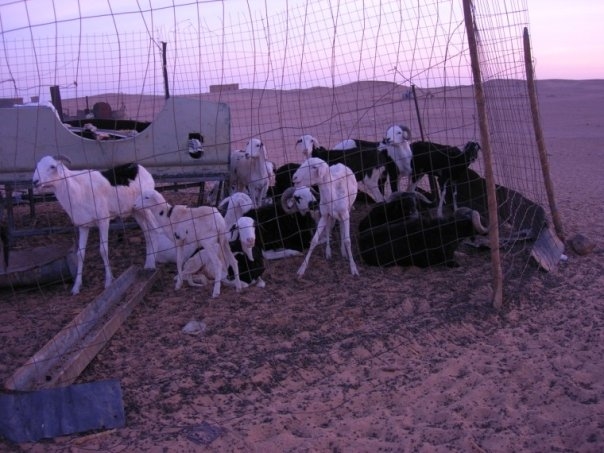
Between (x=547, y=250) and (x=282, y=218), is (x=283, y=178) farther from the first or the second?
(x=547, y=250)

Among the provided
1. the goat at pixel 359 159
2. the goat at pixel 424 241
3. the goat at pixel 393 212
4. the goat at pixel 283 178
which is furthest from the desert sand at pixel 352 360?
the goat at pixel 359 159

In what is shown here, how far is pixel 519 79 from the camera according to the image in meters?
8.50

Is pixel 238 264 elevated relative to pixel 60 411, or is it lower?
elevated

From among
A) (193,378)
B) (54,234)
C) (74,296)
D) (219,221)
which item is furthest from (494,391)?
(54,234)

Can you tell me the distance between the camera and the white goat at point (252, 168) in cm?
1024

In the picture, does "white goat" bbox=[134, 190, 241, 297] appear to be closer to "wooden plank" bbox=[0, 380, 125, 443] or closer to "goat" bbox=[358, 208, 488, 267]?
"goat" bbox=[358, 208, 488, 267]

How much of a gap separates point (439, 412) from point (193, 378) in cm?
173

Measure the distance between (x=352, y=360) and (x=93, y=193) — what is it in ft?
11.9

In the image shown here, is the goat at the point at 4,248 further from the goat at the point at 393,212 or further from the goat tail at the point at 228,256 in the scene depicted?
the goat at the point at 393,212

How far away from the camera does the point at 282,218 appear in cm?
870

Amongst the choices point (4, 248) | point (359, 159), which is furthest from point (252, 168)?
point (4, 248)

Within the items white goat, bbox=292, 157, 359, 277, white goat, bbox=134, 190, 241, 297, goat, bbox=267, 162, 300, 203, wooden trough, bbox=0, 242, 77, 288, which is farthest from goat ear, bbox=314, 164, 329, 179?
wooden trough, bbox=0, 242, 77, 288

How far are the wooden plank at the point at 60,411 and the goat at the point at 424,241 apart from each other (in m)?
4.07

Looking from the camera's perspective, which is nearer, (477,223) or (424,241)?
(477,223)
